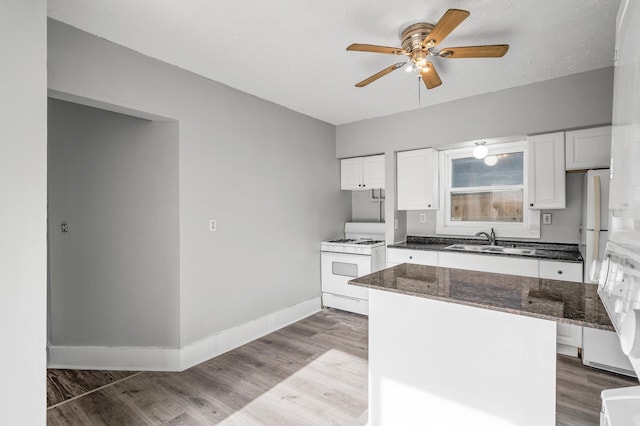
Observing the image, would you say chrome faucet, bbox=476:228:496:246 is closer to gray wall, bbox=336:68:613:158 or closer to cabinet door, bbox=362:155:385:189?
gray wall, bbox=336:68:613:158

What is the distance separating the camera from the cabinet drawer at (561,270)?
279cm

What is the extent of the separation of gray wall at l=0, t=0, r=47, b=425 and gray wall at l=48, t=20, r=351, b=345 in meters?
0.61

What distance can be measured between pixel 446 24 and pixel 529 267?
244 cm

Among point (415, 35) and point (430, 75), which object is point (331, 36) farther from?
point (430, 75)

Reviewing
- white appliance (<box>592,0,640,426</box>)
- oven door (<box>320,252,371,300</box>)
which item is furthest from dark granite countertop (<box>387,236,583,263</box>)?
white appliance (<box>592,0,640,426</box>)

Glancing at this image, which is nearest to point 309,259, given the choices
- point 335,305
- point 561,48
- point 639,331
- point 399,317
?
point 335,305

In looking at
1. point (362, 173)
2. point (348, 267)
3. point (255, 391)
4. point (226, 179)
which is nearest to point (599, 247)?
point (348, 267)

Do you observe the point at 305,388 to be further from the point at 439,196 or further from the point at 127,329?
the point at 439,196

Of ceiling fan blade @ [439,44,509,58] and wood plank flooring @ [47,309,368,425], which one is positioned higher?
ceiling fan blade @ [439,44,509,58]

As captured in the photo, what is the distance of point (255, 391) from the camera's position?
7.77 feet

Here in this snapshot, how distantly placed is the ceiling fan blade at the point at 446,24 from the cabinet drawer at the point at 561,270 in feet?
7.62

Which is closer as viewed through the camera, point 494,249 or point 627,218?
point 627,218

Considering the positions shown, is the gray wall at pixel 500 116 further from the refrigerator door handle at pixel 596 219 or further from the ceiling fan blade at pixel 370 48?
the ceiling fan blade at pixel 370 48

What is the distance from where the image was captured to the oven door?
391 cm
